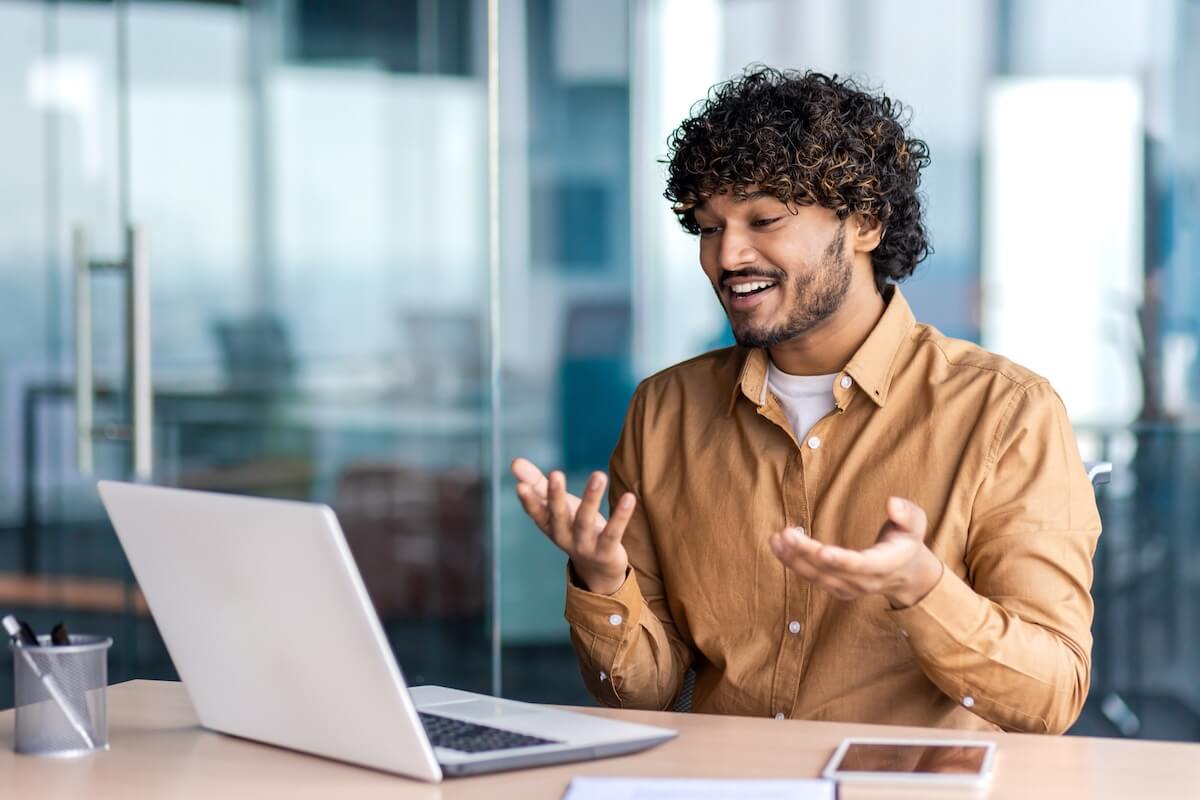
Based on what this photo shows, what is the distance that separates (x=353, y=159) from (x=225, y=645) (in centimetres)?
245

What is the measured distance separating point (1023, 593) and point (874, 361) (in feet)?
1.22

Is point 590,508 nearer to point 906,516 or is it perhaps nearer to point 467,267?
point 906,516

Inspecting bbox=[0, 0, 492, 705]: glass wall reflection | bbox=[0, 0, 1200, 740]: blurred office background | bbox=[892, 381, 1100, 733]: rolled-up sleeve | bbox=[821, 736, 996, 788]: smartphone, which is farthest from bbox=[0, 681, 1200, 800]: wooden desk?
bbox=[0, 0, 492, 705]: glass wall reflection

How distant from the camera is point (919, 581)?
1.58 metres

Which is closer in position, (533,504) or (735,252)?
(533,504)

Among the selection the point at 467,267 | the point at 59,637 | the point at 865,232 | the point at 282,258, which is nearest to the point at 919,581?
the point at 865,232

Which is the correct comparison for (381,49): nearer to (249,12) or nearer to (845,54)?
(249,12)

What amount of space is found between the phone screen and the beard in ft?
2.18

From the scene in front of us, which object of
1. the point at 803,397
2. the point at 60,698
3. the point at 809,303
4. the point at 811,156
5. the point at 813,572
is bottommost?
the point at 60,698

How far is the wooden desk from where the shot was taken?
137 cm

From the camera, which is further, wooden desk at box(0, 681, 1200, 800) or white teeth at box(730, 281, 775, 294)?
white teeth at box(730, 281, 775, 294)

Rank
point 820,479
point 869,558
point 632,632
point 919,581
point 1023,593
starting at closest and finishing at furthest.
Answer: point 869,558
point 919,581
point 1023,593
point 632,632
point 820,479

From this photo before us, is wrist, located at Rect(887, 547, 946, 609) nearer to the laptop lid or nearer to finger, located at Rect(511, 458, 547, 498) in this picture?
finger, located at Rect(511, 458, 547, 498)

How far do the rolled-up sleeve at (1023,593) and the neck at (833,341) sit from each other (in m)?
0.25
